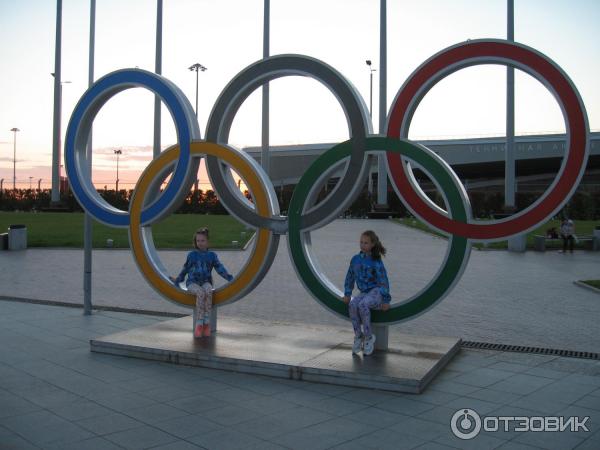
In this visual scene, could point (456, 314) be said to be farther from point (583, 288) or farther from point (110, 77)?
→ point (110, 77)

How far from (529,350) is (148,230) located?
5.75m

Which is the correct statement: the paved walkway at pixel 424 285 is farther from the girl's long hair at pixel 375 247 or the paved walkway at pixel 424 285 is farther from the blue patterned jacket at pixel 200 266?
the girl's long hair at pixel 375 247

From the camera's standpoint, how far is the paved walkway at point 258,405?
5.04m

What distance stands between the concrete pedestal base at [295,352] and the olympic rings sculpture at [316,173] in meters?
0.53

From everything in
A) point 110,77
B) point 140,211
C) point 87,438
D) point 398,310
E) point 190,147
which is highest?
point 110,77

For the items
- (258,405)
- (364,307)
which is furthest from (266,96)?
(258,405)

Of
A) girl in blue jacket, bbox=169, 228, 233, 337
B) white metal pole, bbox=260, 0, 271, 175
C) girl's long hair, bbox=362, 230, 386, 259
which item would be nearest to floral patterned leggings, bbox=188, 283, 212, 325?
girl in blue jacket, bbox=169, 228, 233, 337

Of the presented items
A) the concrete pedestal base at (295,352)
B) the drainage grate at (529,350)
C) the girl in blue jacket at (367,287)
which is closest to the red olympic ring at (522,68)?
the girl in blue jacket at (367,287)

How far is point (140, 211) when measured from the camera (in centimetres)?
907

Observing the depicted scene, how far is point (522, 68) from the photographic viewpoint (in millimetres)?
6926

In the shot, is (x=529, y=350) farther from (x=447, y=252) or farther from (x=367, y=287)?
(x=367, y=287)

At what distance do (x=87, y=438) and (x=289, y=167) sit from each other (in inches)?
2017

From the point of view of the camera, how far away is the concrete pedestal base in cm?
658

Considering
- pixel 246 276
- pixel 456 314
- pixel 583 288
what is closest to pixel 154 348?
pixel 246 276
